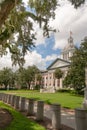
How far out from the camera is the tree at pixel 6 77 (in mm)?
104375

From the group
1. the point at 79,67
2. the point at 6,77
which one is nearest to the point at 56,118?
the point at 79,67

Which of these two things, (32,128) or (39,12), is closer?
(32,128)

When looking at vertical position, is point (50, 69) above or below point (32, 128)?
above

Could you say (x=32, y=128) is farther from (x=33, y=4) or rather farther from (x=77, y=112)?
(x=33, y=4)

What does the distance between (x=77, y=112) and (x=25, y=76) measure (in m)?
95.2

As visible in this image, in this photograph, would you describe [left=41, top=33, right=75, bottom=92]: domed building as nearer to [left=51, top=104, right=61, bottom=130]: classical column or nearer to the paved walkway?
the paved walkway

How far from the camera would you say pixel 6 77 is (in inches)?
4109

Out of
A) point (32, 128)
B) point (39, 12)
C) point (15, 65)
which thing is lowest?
point (32, 128)

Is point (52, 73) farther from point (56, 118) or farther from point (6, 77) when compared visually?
point (56, 118)

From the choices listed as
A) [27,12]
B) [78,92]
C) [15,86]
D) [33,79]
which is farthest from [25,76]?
[27,12]

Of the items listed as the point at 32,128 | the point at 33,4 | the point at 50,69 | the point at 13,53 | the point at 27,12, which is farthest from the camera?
the point at 50,69

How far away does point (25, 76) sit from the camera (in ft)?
339

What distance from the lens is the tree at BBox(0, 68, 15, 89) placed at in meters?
104

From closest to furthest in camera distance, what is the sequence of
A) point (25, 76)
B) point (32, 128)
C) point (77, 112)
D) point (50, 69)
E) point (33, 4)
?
point (77, 112)
point (32, 128)
point (33, 4)
point (25, 76)
point (50, 69)
